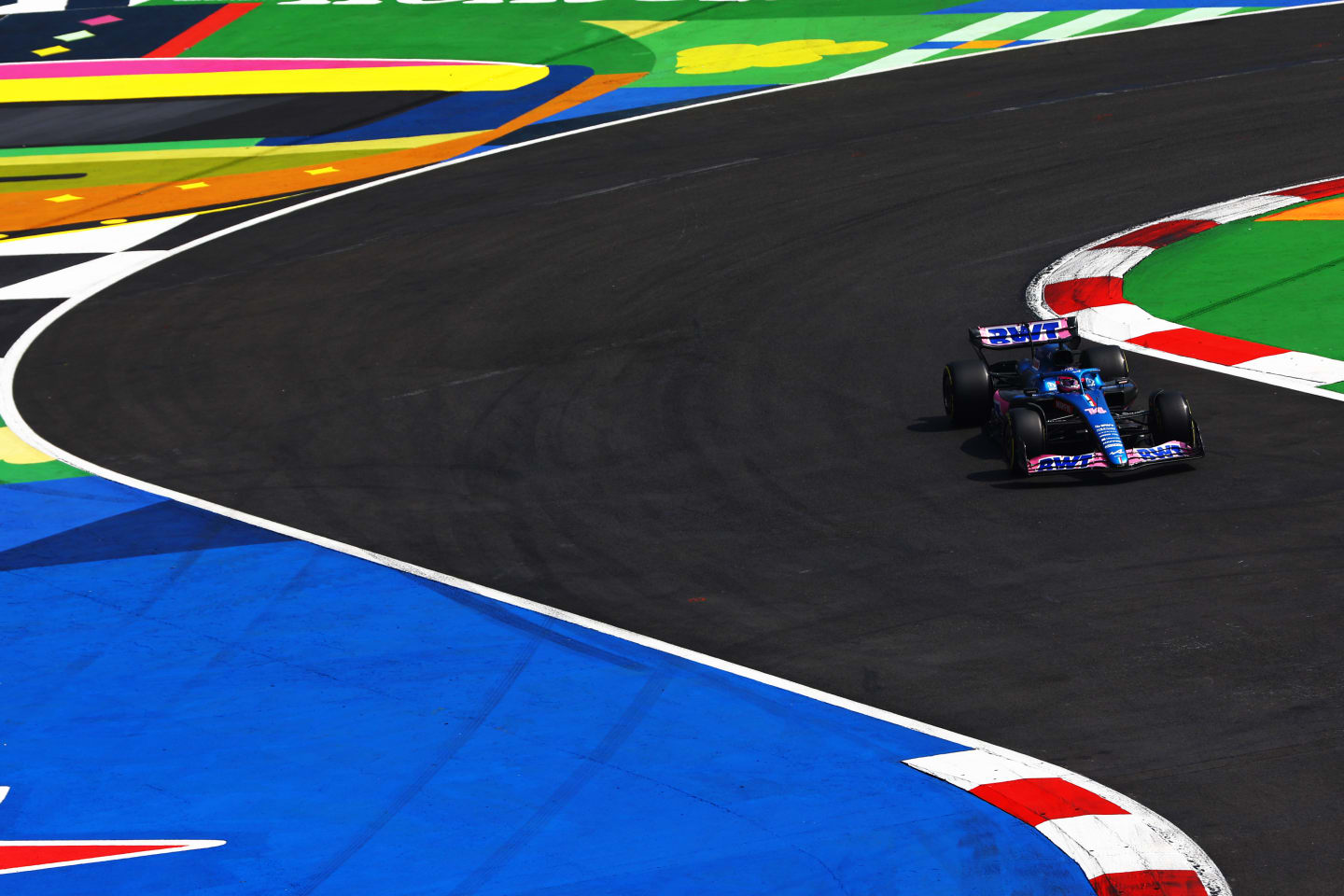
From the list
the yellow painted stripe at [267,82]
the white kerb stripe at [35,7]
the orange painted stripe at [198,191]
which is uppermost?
the white kerb stripe at [35,7]

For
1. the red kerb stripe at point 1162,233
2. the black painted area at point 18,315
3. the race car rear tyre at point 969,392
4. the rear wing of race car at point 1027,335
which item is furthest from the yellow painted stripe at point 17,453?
the red kerb stripe at point 1162,233

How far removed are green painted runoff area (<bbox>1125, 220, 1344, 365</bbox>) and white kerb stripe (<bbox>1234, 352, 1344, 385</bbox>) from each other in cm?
20

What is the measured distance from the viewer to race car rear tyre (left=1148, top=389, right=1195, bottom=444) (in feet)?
40.6

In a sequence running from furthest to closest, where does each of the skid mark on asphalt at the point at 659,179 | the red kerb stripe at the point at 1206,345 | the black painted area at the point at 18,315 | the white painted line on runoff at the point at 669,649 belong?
the skid mark on asphalt at the point at 659,179
the black painted area at the point at 18,315
the red kerb stripe at the point at 1206,345
the white painted line on runoff at the point at 669,649

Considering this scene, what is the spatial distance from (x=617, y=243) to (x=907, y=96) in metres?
8.56

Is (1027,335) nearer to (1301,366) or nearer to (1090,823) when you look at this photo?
(1301,366)

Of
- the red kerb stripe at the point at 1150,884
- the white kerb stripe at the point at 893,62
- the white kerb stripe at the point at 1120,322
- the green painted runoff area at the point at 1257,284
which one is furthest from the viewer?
the white kerb stripe at the point at 893,62

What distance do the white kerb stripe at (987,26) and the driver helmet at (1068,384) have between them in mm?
19295

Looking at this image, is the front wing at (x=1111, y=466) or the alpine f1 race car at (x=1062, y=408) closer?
the front wing at (x=1111, y=466)

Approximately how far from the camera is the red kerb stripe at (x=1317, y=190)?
66.2 feet

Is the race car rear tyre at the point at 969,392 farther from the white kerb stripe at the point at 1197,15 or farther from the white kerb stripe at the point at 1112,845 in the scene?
the white kerb stripe at the point at 1197,15

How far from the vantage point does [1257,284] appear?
1717 centimetres

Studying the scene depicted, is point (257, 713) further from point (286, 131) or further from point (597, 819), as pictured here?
point (286, 131)

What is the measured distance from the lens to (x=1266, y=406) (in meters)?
13.6
